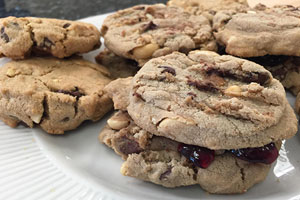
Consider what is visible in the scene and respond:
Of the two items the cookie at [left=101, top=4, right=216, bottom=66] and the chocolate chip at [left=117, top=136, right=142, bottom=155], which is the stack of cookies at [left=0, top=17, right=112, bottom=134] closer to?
the cookie at [left=101, top=4, right=216, bottom=66]

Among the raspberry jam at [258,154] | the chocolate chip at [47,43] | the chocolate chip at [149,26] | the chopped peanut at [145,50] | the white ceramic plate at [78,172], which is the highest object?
the chocolate chip at [47,43]

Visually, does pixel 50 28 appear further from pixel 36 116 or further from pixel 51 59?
pixel 36 116

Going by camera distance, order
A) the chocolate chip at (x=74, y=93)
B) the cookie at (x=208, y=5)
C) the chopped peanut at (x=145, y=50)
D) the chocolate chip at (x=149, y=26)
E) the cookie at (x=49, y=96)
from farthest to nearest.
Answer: the cookie at (x=208, y=5) < the chocolate chip at (x=149, y=26) < the chopped peanut at (x=145, y=50) < the chocolate chip at (x=74, y=93) < the cookie at (x=49, y=96)

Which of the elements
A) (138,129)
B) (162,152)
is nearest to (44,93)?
(138,129)

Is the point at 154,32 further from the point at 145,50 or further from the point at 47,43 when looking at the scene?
the point at 47,43

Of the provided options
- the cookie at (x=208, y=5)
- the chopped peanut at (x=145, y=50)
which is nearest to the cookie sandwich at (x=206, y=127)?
the chopped peanut at (x=145, y=50)

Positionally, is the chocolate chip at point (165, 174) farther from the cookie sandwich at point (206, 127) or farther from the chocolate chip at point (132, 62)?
the chocolate chip at point (132, 62)
